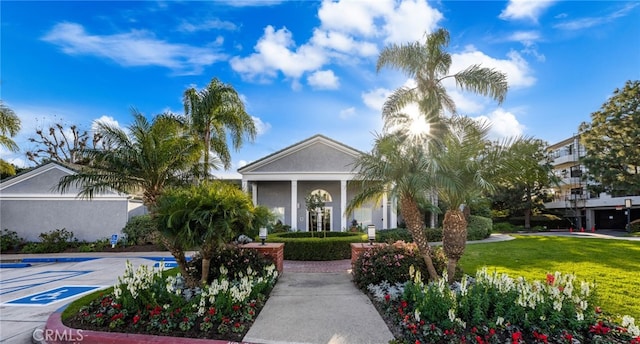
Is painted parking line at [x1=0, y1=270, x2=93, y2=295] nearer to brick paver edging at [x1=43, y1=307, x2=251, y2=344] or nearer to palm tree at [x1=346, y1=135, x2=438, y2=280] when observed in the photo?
brick paver edging at [x1=43, y1=307, x2=251, y2=344]

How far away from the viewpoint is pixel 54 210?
19.2 metres

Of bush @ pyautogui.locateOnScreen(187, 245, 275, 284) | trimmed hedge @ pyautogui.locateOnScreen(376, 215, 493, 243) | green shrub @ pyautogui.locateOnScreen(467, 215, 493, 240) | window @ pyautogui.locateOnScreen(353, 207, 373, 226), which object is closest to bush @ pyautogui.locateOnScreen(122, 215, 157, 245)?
bush @ pyautogui.locateOnScreen(187, 245, 275, 284)

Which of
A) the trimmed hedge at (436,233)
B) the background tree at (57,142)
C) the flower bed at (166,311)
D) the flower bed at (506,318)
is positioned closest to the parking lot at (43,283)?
the flower bed at (166,311)

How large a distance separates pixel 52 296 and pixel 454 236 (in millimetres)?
10006

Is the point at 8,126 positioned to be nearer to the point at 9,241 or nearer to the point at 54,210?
the point at 54,210

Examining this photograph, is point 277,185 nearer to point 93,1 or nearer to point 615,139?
point 93,1

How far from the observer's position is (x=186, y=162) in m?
8.77

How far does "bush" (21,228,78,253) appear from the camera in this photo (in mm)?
17875

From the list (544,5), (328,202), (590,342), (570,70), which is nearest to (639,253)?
(570,70)

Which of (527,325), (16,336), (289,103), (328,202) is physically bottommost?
(16,336)

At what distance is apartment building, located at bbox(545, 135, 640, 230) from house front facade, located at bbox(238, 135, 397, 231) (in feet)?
84.8

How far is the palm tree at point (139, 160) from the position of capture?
7.68m

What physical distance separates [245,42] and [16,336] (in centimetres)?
1065

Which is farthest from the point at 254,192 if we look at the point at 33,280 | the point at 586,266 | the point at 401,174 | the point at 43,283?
the point at 586,266
